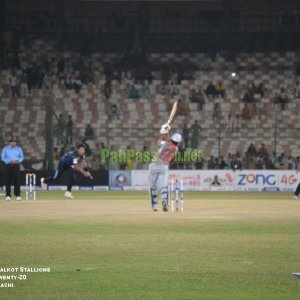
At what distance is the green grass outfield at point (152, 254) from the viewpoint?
474 inches

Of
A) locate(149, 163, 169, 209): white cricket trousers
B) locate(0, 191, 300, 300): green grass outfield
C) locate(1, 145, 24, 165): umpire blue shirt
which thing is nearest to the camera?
locate(0, 191, 300, 300): green grass outfield

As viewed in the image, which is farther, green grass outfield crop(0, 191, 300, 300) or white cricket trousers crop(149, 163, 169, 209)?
white cricket trousers crop(149, 163, 169, 209)

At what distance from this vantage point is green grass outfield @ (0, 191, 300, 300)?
12.0 m

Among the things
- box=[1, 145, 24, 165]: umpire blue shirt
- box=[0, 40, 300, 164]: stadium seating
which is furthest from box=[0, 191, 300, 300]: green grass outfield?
box=[0, 40, 300, 164]: stadium seating

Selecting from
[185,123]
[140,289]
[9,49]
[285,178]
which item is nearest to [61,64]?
[9,49]

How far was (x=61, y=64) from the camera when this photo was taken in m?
56.1

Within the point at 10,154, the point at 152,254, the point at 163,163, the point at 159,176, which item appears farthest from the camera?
the point at 10,154

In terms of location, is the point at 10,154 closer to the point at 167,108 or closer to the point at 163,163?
the point at 163,163

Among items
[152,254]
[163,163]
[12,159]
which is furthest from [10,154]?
[152,254]

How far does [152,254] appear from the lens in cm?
1591

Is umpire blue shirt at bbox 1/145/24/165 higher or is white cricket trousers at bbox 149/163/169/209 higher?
umpire blue shirt at bbox 1/145/24/165

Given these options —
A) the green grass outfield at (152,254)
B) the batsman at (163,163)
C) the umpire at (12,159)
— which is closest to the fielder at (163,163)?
the batsman at (163,163)

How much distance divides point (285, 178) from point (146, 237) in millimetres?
29631

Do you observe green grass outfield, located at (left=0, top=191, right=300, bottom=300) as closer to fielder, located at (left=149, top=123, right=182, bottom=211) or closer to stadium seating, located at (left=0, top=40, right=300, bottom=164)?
fielder, located at (left=149, top=123, right=182, bottom=211)
